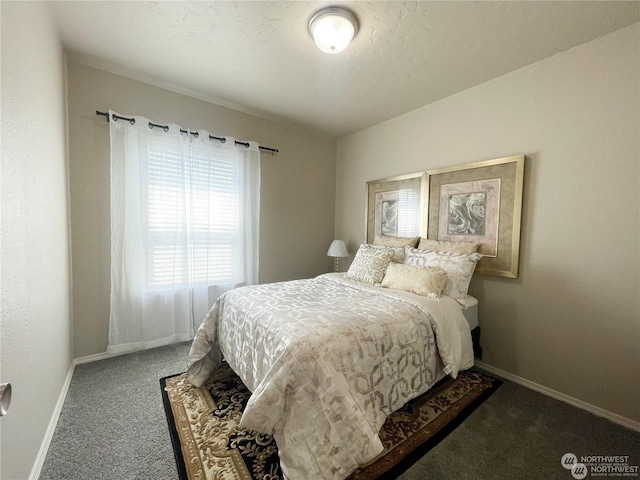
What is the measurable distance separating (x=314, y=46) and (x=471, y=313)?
8.11 ft

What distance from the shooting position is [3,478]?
2.98 feet

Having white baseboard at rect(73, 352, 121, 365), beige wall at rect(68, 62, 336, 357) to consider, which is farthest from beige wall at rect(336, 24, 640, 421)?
white baseboard at rect(73, 352, 121, 365)

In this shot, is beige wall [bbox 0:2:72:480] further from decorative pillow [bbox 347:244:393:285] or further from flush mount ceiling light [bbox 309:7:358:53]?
decorative pillow [bbox 347:244:393:285]

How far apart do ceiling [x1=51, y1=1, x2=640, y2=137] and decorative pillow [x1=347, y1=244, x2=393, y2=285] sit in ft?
5.27

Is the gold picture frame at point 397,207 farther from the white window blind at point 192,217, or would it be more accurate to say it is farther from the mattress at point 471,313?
the white window blind at point 192,217

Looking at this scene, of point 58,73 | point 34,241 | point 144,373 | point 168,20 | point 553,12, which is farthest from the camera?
point 144,373

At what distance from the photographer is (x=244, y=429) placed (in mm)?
1561

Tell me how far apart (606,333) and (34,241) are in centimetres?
349

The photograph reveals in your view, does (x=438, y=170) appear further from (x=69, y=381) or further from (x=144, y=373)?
(x=69, y=381)

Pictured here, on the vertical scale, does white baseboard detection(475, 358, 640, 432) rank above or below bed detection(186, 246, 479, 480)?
below

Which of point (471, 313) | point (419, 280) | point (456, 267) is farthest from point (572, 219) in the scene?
point (419, 280)

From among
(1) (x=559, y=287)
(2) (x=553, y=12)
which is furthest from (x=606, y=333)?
(2) (x=553, y=12)

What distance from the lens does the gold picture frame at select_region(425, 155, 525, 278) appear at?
7.14 ft

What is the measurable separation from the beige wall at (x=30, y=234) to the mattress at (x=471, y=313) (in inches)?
103
